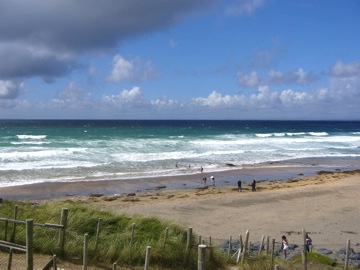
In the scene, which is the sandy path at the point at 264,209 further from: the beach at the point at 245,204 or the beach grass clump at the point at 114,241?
the beach grass clump at the point at 114,241

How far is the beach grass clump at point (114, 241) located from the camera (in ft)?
36.0

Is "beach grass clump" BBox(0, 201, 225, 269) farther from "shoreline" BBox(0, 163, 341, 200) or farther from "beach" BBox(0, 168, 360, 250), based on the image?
"shoreline" BBox(0, 163, 341, 200)

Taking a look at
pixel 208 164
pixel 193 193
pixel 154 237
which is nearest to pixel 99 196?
Result: pixel 193 193

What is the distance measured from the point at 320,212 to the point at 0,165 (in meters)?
25.9

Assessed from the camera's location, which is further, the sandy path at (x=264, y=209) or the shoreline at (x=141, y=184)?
the shoreline at (x=141, y=184)

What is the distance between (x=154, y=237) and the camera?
40.6ft

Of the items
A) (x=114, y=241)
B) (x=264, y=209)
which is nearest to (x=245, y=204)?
(x=264, y=209)

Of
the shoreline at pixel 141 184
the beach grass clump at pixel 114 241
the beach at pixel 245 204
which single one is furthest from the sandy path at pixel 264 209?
the beach grass clump at pixel 114 241

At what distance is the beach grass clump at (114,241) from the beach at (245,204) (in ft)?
11.1

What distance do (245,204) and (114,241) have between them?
A: 523 inches

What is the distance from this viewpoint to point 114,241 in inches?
452

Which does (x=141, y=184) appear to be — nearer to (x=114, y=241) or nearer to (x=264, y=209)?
(x=264, y=209)

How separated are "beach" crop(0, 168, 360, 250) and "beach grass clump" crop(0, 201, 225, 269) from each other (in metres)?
3.39

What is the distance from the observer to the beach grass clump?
432 inches
